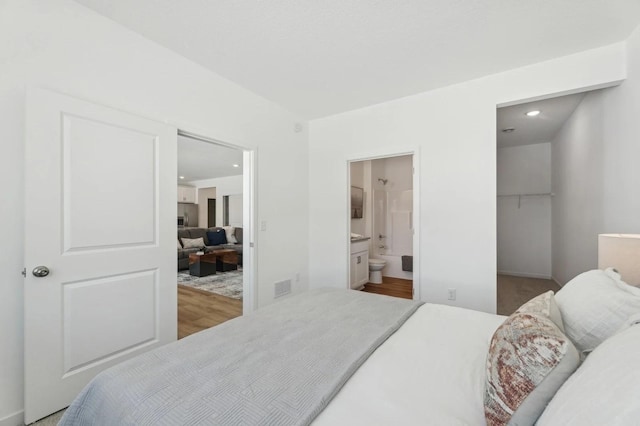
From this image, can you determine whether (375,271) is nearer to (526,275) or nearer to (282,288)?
(282,288)

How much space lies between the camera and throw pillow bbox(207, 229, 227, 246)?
6.82 m

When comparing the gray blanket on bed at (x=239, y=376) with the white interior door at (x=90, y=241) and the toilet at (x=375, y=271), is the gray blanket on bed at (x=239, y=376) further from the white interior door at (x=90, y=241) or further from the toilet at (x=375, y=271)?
the toilet at (x=375, y=271)

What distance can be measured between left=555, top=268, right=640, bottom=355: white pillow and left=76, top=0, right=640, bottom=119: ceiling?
181 centimetres

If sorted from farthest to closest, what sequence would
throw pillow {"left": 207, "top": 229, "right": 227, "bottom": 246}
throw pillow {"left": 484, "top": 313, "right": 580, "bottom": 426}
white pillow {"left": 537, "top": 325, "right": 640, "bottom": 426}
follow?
throw pillow {"left": 207, "top": 229, "right": 227, "bottom": 246}, throw pillow {"left": 484, "top": 313, "right": 580, "bottom": 426}, white pillow {"left": 537, "top": 325, "right": 640, "bottom": 426}

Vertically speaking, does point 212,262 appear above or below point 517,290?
above

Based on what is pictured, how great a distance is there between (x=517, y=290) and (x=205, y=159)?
633cm

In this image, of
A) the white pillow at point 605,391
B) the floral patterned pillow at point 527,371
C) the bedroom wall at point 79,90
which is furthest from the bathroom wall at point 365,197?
the white pillow at point 605,391

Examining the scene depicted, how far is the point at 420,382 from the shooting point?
39.5 inches

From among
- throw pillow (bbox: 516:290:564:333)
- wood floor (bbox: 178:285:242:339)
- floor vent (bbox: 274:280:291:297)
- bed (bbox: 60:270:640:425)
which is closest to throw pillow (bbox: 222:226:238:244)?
wood floor (bbox: 178:285:242:339)

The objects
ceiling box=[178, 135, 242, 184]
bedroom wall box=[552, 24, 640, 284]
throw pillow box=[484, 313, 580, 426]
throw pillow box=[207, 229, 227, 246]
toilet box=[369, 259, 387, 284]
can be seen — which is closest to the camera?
throw pillow box=[484, 313, 580, 426]

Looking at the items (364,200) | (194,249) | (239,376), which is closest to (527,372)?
(239,376)

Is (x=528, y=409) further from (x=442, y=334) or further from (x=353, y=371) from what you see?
(x=442, y=334)

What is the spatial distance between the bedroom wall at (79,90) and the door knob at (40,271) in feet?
0.53

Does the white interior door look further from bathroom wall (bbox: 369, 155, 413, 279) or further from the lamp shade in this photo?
bathroom wall (bbox: 369, 155, 413, 279)
